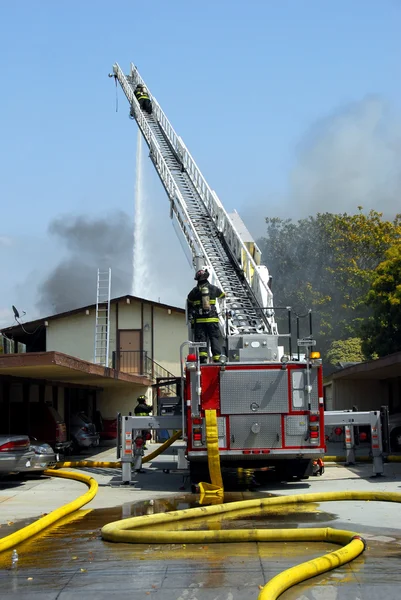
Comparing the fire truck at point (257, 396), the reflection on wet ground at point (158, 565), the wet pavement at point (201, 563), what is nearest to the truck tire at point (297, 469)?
the fire truck at point (257, 396)

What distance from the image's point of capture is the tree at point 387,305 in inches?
1371

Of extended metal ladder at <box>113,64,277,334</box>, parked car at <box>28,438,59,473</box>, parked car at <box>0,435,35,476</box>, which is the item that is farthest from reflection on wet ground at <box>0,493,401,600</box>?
extended metal ladder at <box>113,64,277,334</box>

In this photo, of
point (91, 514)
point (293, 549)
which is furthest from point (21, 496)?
point (293, 549)

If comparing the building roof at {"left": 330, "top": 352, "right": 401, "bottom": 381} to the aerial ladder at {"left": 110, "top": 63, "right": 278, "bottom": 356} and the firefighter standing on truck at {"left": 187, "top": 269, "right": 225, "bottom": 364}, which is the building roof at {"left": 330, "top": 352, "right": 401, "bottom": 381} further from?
the firefighter standing on truck at {"left": 187, "top": 269, "right": 225, "bottom": 364}

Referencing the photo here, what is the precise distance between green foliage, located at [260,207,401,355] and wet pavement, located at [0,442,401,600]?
3226 cm

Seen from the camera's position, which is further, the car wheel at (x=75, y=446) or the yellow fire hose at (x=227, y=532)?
the car wheel at (x=75, y=446)

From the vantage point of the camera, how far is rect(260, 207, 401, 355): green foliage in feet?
155

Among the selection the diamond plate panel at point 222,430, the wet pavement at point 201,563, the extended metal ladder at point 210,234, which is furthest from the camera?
the extended metal ladder at point 210,234

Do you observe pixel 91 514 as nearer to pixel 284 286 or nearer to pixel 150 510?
pixel 150 510

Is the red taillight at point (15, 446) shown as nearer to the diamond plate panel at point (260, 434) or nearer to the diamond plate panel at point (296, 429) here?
the diamond plate panel at point (260, 434)

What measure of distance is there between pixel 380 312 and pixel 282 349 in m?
23.1

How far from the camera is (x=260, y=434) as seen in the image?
12375mm

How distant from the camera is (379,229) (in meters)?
46.6

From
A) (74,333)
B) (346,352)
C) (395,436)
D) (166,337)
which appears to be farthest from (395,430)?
(346,352)
